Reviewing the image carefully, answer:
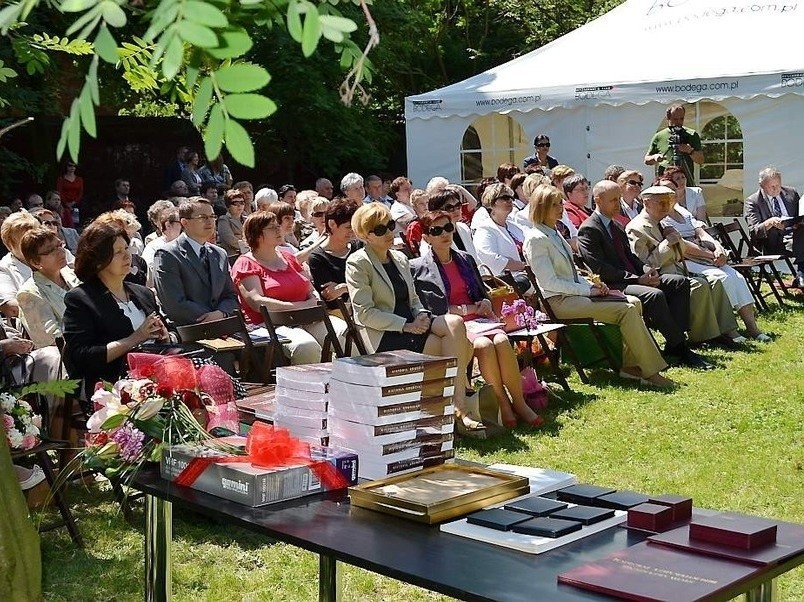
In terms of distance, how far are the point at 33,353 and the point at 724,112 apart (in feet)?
42.3

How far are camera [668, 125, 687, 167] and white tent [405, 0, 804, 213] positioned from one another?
5.23 feet

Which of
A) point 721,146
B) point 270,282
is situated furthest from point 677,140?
point 270,282

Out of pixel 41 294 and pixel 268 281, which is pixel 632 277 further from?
pixel 41 294

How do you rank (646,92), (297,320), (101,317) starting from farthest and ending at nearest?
(646,92) < (297,320) < (101,317)

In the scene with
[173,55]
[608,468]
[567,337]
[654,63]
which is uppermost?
[654,63]

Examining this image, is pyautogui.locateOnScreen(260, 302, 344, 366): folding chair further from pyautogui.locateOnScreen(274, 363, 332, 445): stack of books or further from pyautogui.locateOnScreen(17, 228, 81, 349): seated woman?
pyautogui.locateOnScreen(274, 363, 332, 445): stack of books

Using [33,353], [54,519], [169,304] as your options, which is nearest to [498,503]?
[54,519]

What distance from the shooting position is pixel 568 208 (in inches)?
438

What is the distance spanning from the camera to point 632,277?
9227 millimetres

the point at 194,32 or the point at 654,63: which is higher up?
the point at 654,63

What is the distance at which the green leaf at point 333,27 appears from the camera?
64.5 inches

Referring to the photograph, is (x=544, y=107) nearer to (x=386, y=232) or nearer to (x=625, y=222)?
(x=625, y=222)

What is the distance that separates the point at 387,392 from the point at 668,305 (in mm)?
6629

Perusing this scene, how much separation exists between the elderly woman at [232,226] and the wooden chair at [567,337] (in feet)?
12.7
